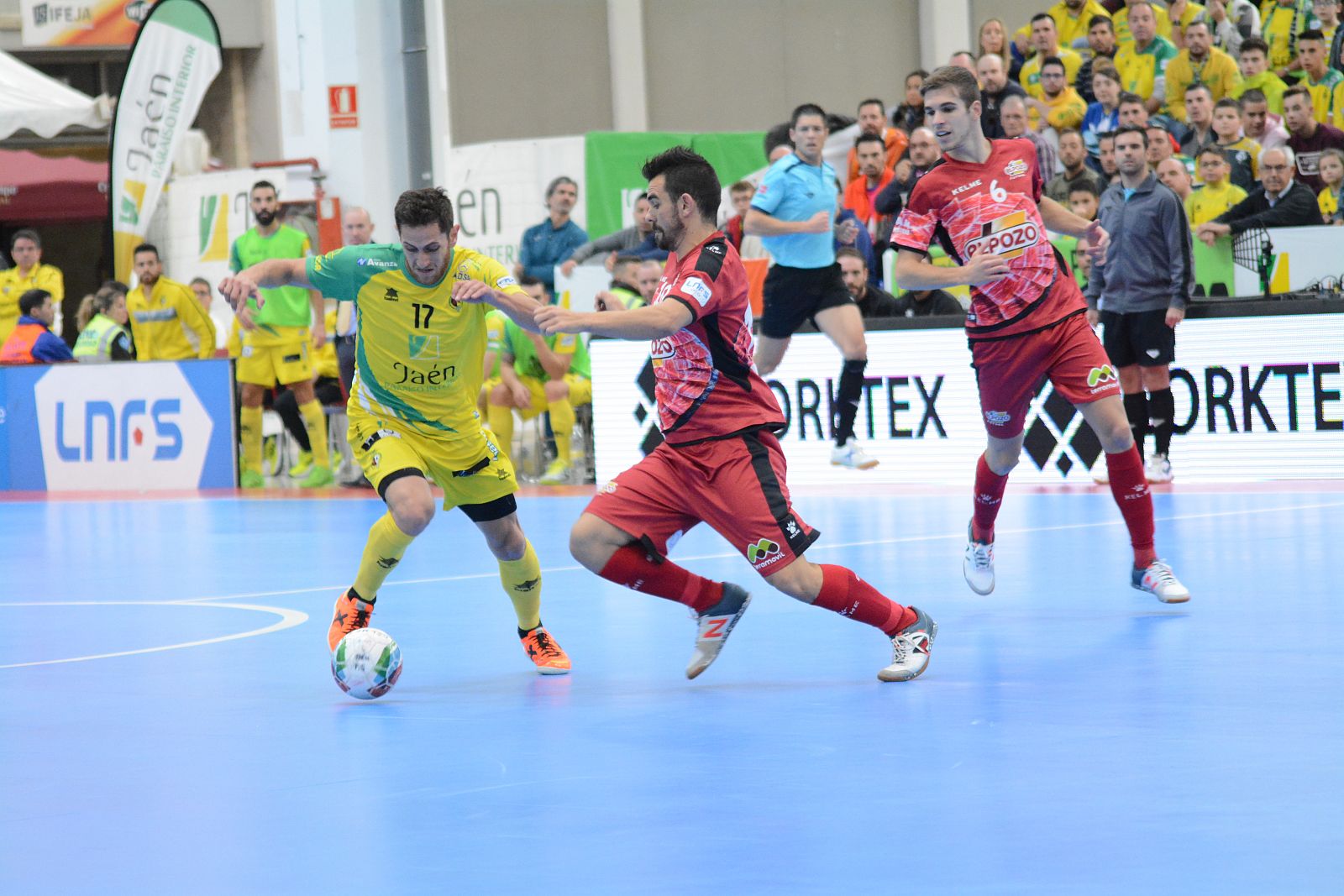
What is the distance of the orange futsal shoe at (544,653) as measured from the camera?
618cm

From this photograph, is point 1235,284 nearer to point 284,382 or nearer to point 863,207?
point 863,207

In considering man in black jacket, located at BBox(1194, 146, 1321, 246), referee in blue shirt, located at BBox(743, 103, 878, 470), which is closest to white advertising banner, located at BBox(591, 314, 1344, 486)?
man in black jacket, located at BBox(1194, 146, 1321, 246)

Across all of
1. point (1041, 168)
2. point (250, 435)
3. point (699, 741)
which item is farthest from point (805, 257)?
point (250, 435)

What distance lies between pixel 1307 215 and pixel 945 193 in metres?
6.84

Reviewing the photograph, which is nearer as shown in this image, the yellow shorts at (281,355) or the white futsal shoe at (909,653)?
the white futsal shoe at (909,653)

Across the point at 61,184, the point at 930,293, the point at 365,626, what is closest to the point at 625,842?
the point at 365,626

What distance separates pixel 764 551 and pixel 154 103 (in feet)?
48.6

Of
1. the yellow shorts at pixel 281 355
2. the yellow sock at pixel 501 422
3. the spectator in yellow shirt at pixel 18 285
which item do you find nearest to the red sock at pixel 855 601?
the yellow sock at pixel 501 422

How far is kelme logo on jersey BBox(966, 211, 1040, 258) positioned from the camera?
7012mm

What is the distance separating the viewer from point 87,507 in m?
14.7

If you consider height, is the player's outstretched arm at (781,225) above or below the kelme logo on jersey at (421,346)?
above

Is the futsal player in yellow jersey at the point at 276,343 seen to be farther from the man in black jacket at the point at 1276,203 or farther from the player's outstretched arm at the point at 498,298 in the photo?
the player's outstretched arm at the point at 498,298

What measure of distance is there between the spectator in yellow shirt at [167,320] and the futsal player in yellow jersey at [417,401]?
1054cm

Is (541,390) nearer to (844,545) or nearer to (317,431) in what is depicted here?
(317,431)
